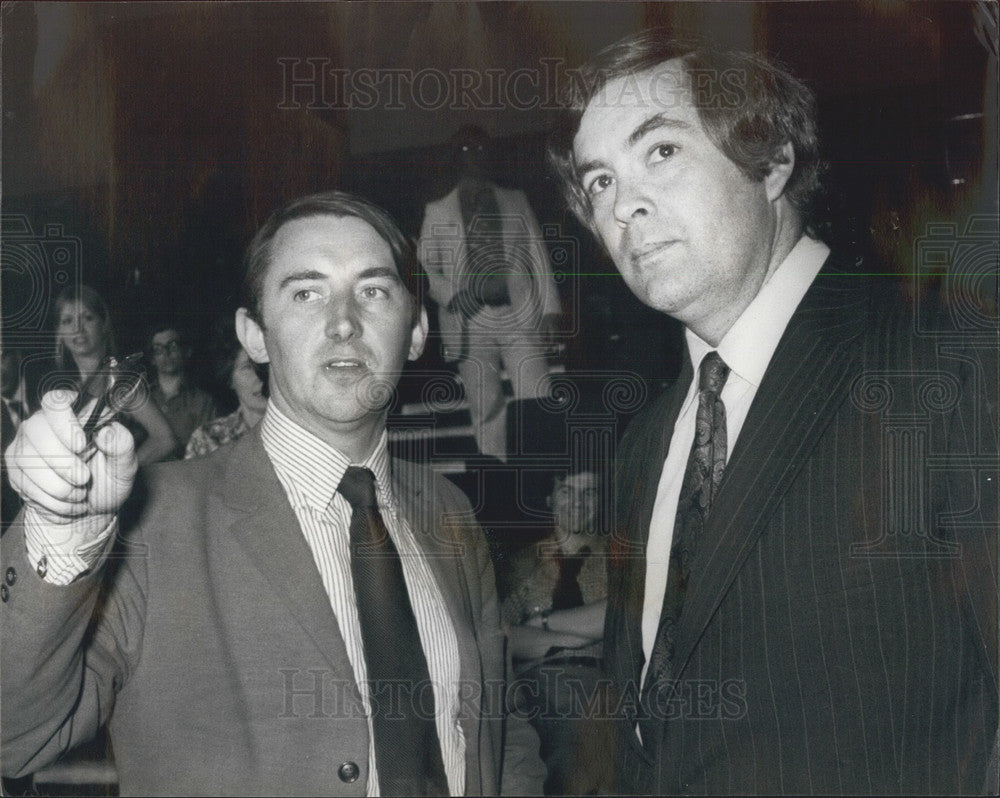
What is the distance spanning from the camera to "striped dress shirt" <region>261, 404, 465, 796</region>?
1.74m

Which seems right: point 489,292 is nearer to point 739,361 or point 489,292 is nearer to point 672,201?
point 672,201

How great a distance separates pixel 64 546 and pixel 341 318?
626 millimetres

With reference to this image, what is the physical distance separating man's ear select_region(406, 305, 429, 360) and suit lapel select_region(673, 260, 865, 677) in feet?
1.97

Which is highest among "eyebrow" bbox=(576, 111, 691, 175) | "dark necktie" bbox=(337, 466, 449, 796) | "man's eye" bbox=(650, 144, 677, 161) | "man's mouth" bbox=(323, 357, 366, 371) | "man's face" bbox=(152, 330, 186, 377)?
"eyebrow" bbox=(576, 111, 691, 175)

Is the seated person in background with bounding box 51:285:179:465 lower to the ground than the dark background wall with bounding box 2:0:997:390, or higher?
lower

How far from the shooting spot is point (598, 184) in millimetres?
1736

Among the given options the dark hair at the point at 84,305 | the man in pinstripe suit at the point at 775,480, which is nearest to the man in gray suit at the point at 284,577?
the dark hair at the point at 84,305

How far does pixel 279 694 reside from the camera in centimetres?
171

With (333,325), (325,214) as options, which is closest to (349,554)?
(333,325)

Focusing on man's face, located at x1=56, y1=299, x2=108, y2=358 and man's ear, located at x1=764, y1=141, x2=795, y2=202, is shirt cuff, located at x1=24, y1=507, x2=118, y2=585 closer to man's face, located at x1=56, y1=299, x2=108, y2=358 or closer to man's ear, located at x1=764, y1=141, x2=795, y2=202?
man's face, located at x1=56, y1=299, x2=108, y2=358

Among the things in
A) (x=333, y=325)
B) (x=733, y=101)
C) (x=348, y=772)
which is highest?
(x=733, y=101)

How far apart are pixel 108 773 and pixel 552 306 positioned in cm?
118

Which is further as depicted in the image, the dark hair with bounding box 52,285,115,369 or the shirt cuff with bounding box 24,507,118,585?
the dark hair with bounding box 52,285,115,369

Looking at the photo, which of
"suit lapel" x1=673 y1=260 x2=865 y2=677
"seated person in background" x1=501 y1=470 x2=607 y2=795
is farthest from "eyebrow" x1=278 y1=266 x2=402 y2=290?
"suit lapel" x1=673 y1=260 x2=865 y2=677
